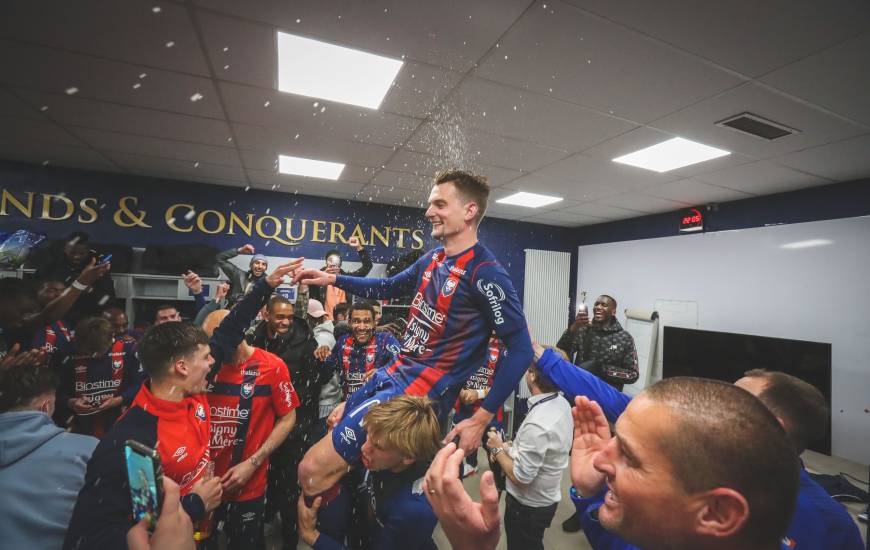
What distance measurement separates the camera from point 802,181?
4.41m

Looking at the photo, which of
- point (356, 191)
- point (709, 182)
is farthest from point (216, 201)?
point (709, 182)

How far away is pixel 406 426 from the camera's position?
141 centimetres

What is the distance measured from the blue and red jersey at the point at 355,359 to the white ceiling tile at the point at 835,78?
3235 millimetres

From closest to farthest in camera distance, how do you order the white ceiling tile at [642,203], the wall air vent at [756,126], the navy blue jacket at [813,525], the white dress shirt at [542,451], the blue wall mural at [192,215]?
the navy blue jacket at [813,525], the white dress shirt at [542,451], the wall air vent at [756,126], the blue wall mural at [192,215], the white ceiling tile at [642,203]

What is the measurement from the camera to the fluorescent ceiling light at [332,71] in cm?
229

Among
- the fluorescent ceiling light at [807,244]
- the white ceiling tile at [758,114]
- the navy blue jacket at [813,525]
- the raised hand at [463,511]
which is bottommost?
the navy blue jacket at [813,525]

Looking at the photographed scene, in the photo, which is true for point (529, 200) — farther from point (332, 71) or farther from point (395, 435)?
point (395, 435)

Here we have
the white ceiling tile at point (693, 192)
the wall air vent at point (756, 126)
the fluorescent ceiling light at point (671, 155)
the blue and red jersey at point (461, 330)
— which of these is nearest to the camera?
the blue and red jersey at point (461, 330)

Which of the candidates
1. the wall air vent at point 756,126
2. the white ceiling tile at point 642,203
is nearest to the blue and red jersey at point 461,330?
the wall air vent at point 756,126

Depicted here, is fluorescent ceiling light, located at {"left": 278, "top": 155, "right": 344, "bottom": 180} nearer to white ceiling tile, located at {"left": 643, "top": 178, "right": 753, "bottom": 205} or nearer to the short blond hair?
the short blond hair

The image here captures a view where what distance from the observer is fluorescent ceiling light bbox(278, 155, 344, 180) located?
15.0ft

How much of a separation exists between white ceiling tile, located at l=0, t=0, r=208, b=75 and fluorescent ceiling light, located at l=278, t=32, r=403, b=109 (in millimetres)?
533

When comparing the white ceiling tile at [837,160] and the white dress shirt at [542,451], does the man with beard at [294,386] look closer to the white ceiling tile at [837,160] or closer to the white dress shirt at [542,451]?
the white dress shirt at [542,451]

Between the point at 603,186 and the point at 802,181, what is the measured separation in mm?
2211
